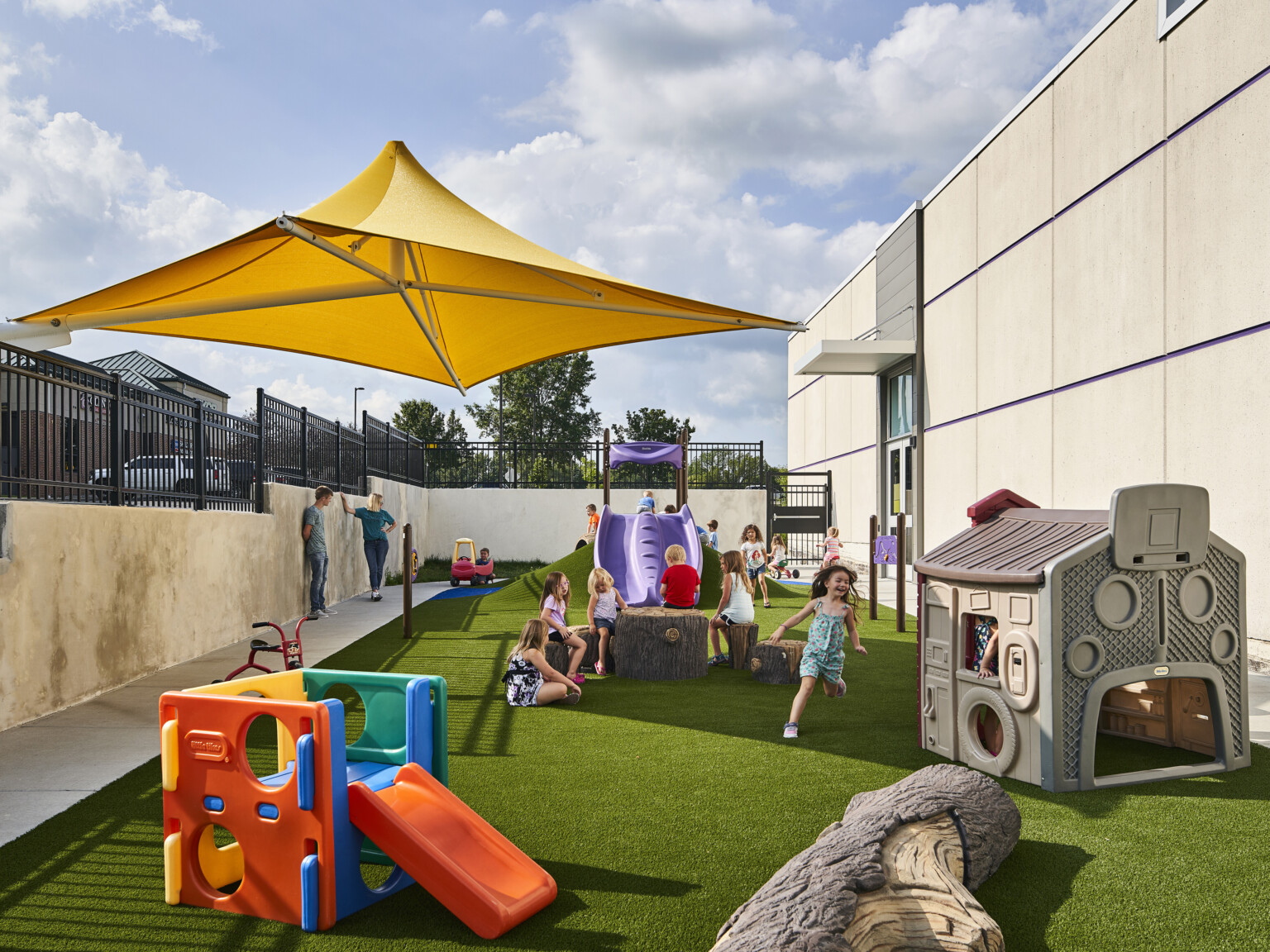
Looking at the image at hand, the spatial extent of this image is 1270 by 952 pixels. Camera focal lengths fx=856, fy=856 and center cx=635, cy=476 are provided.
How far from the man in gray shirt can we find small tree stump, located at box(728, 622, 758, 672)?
6446 millimetres

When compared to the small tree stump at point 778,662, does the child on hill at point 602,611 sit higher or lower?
higher

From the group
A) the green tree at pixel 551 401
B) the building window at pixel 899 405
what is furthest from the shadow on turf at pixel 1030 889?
the green tree at pixel 551 401

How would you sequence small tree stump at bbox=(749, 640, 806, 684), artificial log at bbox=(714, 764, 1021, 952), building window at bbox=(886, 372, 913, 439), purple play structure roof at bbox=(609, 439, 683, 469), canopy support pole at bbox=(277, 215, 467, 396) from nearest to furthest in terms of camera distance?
artificial log at bbox=(714, 764, 1021, 952) < canopy support pole at bbox=(277, 215, 467, 396) < small tree stump at bbox=(749, 640, 806, 684) < building window at bbox=(886, 372, 913, 439) < purple play structure roof at bbox=(609, 439, 683, 469)

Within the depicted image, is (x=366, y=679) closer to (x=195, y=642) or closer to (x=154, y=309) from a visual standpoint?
(x=154, y=309)

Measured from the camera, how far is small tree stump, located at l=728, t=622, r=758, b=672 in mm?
8531

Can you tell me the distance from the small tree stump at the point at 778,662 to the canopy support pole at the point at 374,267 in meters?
3.57

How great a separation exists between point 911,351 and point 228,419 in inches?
512

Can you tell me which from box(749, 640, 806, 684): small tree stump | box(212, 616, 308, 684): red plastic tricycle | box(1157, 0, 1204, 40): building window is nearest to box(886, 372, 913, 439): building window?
box(1157, 0, 1204, 40): building window

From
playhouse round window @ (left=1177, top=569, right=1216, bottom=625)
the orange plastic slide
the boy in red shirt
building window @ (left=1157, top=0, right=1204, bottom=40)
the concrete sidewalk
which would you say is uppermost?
building window @ (left=1157, top=0, right=1204, bottom=40)

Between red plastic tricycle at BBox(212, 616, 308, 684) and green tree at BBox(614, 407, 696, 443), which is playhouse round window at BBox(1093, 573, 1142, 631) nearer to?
red plastic tricycle at BBox(212, 616, 308, 684)

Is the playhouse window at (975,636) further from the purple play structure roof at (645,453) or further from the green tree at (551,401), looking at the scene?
the green tree at (551,401)

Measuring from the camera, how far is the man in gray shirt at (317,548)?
40.0 ft

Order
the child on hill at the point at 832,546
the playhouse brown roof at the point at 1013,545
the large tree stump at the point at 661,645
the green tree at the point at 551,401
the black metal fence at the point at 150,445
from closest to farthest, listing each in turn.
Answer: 1. the playhouse brown roof at the point at 1013,545
2. the black metal fence at the point at 150,445
3. the large tree stump at the point at 661,645
4. the child on hill at the point at 832,546
5. the green tree at the point at 551,401

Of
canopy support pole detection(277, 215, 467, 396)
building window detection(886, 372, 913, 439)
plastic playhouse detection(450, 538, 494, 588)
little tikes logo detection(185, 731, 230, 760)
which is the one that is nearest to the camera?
little tikes logo detection(185, 731, 230, 760)
